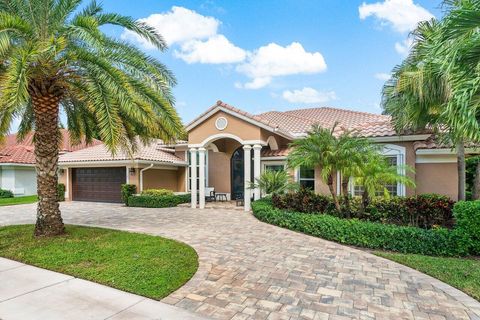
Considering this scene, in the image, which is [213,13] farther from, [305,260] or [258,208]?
[305,260]

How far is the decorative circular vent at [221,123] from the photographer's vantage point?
1582 centimetres

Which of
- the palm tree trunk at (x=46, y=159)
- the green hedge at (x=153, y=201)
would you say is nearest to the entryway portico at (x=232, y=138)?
the green hedge at (x=153, y=201)

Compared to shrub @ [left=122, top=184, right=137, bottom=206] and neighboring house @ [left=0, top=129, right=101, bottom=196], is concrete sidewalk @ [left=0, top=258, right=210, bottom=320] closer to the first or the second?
shrub @ [left=122, top=184, right=137, bottom=206]

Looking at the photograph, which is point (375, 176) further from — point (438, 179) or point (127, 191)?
point (127, 191)

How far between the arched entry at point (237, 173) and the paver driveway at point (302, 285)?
10103 mm

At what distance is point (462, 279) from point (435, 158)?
7.89 metres

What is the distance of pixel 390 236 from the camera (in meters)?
8.70

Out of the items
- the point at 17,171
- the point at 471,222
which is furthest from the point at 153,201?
the point at 17,171

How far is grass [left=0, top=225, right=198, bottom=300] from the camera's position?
5.97m

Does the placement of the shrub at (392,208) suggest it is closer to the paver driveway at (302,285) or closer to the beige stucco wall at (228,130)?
the paver driveway at (302,285)

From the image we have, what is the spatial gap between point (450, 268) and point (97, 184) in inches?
860

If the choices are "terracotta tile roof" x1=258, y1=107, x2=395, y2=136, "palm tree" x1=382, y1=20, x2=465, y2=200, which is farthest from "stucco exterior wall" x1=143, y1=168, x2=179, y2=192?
"palm tree" x1=382, y1=20, x2=465, y2=200

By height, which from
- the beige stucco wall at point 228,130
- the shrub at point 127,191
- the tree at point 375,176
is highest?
the beige stucco wall at point 228,130

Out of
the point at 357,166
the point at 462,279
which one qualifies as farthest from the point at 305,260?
the point at 357,166
